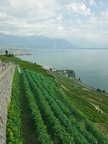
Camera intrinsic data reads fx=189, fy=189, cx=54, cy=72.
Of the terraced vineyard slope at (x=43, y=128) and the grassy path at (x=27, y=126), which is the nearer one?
the terraced vineyard slope at (x=43, y=128)

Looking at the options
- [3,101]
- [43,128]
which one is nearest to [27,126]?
[43,128]

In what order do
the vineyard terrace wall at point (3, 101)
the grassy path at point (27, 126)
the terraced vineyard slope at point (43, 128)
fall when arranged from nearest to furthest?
1. the vineyard terrace wall at point (3, 101)
2. the terraced vineyard slope at point (43, 128)
3. the grassy path at point (27, 126)

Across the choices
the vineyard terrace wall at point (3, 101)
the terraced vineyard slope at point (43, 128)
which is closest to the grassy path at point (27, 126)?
the terraced vineyard slope at point (43, 128)

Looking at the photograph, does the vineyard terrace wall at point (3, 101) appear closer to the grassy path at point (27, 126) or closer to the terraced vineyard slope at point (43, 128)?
the terraced vineyard slope at point (43, 128)

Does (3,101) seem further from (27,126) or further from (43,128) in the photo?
(43,128)

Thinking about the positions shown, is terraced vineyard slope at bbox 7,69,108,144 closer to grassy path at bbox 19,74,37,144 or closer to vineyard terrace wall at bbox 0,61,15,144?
grassy path at bbox 19,74,37,144

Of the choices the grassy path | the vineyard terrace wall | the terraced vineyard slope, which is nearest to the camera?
the vineyard terrace wall

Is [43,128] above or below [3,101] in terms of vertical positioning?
below

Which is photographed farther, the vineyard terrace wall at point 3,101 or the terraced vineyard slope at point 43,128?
the terraced vineyard slope at point 43,128

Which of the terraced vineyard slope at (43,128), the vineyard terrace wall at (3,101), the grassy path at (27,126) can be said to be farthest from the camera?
the grassy path at (27,126)

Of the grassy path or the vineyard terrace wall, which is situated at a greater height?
the vineyard terrace wall

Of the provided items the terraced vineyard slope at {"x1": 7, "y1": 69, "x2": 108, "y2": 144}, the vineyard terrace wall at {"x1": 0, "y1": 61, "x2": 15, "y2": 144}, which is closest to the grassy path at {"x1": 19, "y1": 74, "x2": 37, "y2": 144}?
the terraced vineyard slope at {"x1": 7, "y1": 69, "x2": 108, "y2": 144}

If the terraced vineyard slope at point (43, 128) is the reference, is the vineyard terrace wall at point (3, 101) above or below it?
above

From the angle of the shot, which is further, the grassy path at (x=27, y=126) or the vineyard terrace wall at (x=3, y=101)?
the grassy path at (x=27, y=126)
